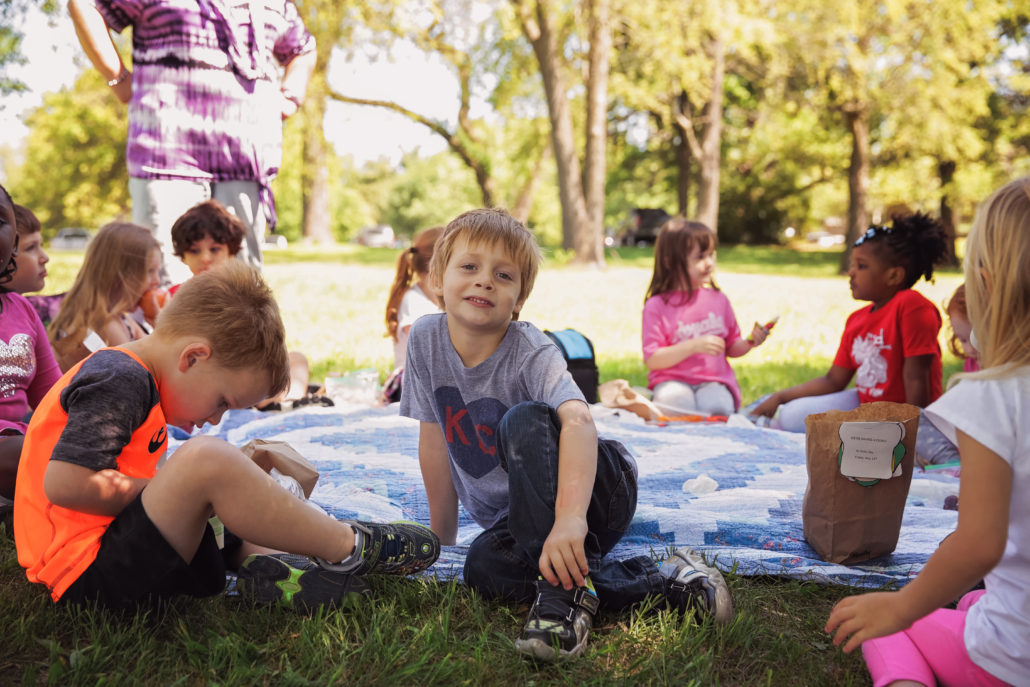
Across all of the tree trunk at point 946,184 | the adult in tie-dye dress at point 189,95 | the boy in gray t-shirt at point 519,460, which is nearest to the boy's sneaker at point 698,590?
the boy in gray t-shirt at point 519,460

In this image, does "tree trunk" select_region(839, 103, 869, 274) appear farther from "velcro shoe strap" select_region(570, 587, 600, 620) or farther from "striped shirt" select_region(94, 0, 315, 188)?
"velcro shoe strap" select_region(570, 587, 600, 620)

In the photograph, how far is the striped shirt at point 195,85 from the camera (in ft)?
13.8

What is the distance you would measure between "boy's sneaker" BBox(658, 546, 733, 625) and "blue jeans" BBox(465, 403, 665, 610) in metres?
0.04

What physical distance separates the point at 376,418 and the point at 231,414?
0.76 meters

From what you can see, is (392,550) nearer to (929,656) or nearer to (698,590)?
(698,590)

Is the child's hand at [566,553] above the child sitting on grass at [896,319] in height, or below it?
below

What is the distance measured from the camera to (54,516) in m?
1.86

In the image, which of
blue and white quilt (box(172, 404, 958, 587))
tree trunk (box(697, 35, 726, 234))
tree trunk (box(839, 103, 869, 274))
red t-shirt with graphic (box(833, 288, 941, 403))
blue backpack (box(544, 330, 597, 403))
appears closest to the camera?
blue and white quilt (box(172, 404, 958, 587))

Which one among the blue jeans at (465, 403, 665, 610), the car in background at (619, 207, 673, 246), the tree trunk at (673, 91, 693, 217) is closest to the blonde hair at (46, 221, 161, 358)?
the blue jeans at (465, 403, 665, 610)

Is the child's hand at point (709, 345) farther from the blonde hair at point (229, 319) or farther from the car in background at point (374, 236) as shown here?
the car in background at point (374, 236)

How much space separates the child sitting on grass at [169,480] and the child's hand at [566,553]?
46 centimetres

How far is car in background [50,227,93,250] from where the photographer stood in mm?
48925

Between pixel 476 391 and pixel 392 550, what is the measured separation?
49 cm

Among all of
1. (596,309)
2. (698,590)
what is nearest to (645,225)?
(596,309)
